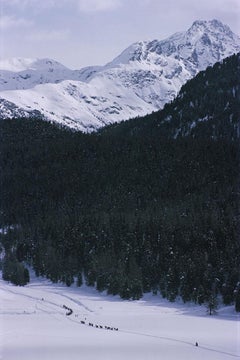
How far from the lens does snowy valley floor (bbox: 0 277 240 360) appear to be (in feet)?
261

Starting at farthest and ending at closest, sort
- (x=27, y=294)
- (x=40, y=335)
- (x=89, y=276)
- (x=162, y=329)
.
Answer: (x=89, y=276) → (x=27, y=294) → (x=162, y=329) → (x=40, y=335)

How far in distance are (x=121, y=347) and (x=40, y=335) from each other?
590 inches

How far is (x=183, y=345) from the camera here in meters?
86.8

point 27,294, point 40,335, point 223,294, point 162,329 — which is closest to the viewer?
point 40,335

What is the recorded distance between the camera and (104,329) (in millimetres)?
103938

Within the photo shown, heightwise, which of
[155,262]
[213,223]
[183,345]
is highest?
[213,223]

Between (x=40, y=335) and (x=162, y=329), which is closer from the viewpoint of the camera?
(x=40, y=335)

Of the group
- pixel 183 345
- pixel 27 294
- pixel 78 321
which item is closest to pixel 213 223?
pixel 27 294

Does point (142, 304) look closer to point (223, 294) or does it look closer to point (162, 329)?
point (223, 294)

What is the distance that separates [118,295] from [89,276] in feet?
52.3

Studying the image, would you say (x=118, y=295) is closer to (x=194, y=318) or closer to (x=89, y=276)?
(x=89, y=276)

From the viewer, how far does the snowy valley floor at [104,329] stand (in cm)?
7944

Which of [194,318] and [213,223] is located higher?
[213,223]

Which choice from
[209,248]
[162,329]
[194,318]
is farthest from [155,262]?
[162,329]
